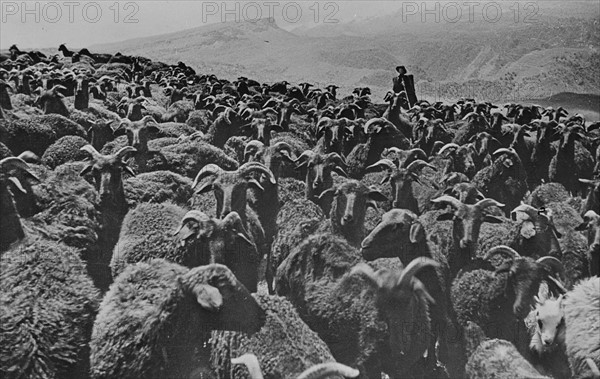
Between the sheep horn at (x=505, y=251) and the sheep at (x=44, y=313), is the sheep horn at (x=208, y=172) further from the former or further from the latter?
the sheep horn at (x=505, y=251)

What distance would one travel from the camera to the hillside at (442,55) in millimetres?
38031

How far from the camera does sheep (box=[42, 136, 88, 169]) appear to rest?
32.2ft

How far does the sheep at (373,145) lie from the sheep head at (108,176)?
5.32 m

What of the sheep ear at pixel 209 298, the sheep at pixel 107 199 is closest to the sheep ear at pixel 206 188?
the sheep at pixel 107 199

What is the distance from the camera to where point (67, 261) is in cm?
574

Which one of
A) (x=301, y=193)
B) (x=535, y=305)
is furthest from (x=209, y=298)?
(x=301, y=193)

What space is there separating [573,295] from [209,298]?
13.0 ft

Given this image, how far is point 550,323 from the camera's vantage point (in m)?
5.72

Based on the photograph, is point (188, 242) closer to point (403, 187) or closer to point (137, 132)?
point (403, 187)

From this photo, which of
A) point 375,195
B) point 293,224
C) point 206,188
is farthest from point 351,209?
→ point 206,188

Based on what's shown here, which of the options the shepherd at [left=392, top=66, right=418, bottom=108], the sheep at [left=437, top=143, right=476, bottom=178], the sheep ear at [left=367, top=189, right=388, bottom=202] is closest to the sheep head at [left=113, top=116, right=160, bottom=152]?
the sheep ear at [left=367, top=189, right=388, bottom=202]

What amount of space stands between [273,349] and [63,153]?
6.71 metres

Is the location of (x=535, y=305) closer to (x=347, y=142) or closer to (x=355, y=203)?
(x=355, y=203)

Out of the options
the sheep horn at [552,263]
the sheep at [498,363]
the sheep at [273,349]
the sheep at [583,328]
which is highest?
the sheep horn at [552,263]
